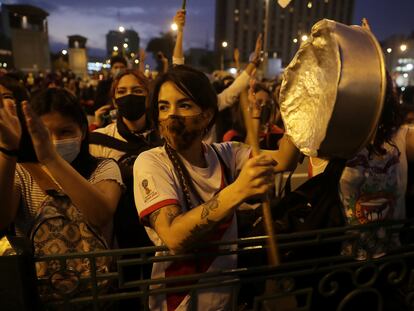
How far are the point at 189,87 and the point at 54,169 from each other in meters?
0.70

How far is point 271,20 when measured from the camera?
3588 inches

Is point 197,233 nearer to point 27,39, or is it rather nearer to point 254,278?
point 254,278

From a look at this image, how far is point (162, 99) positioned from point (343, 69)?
847 millimetres

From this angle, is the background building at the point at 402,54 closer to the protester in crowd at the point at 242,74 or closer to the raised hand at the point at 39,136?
the protester in crowd at the point at 242,74

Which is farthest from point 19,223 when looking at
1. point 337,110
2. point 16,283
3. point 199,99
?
point 337,110

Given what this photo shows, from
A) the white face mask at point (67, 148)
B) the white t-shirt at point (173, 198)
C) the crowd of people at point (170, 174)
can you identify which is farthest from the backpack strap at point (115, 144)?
the white t-shirt at point (173, 198)

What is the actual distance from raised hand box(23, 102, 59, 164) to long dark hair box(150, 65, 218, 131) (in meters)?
0.53

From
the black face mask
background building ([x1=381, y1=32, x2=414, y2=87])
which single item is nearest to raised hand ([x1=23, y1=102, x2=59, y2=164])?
the black face mask

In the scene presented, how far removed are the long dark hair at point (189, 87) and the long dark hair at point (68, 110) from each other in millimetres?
406

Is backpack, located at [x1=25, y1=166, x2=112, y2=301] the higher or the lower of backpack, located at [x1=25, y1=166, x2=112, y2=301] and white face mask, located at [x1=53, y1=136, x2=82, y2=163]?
the lower

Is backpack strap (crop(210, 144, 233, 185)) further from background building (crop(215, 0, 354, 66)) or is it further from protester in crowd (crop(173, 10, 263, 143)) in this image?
background building (crop(215, 0, 354, 66))

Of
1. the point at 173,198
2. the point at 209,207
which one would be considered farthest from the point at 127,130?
the point at 209,207

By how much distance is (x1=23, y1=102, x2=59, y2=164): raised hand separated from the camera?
1337 mm

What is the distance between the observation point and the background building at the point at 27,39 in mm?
61000
